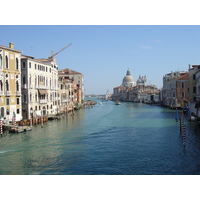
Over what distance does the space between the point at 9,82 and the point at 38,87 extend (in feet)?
15.6

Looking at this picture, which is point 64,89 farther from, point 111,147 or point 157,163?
point 157,163

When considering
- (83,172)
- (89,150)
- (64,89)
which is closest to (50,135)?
(89,150)

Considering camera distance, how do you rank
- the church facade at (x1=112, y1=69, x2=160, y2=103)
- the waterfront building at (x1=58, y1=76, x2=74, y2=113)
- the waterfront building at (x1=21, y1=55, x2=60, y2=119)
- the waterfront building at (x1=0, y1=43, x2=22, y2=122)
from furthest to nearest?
the church facade at (x1=112, y1=69, x2=160, y2=103) < the waterfront building at (x1=58, y1=76, x2=74, y2=113) < the waterfront building at (x1=21, y1=55, x2=60, y2=119) < the waterfront building at (x1=0, y1=43, x2=22, y2=122)

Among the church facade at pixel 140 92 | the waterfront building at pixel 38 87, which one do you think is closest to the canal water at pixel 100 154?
the waterfront building at pixel 38 87

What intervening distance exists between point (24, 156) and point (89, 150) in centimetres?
281

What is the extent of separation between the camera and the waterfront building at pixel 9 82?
16594 millimetres

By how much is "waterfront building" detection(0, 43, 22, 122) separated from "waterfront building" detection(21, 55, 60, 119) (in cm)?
173

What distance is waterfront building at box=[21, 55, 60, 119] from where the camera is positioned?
20.2 meters

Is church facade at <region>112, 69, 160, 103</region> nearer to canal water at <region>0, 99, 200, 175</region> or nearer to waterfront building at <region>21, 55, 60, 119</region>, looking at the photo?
waterfront building at <region>21, 55, 60, 119</region>

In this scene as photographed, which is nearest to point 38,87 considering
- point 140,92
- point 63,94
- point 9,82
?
point 9,82

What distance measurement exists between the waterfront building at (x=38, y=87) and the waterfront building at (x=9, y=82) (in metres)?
1.73

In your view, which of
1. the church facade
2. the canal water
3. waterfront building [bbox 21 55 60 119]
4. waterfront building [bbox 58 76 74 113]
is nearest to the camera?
the canal water

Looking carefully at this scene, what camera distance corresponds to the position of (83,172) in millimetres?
7871

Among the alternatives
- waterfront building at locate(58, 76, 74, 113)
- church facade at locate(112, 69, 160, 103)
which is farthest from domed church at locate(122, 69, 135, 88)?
waterfront building at locate(58, 76, 74, 113)
